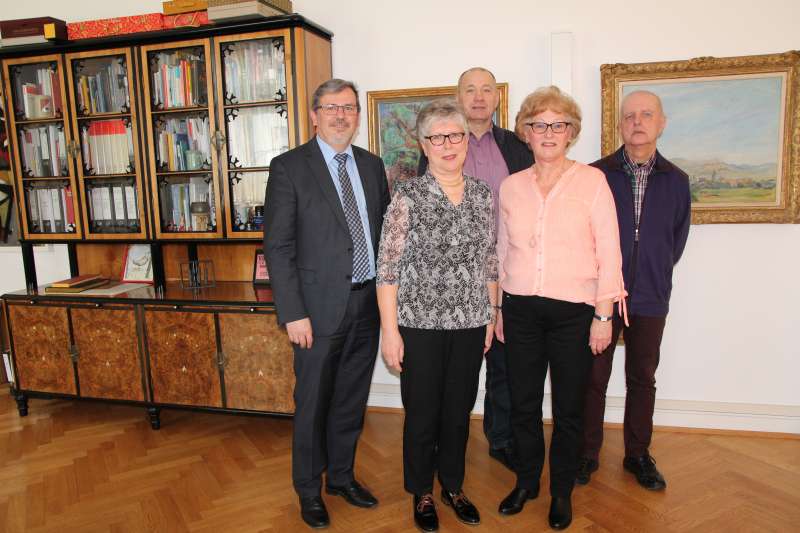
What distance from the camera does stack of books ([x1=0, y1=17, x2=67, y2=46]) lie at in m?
3.26

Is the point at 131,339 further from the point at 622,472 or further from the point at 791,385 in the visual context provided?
the point at 791,385

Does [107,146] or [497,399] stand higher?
[107,146]

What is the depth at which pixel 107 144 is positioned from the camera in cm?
341

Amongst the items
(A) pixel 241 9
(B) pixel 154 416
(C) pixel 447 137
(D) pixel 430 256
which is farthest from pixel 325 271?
(B) pixel 154 416

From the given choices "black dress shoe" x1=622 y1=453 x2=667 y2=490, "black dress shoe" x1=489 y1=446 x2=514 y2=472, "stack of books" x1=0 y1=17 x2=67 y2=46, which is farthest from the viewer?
"stack of books" x1=0 y1=17 x2=67 y2=46

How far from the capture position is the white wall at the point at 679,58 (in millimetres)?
2918

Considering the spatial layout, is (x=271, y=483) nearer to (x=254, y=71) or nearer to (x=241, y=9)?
(x=254, y=71)

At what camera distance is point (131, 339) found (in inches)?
129

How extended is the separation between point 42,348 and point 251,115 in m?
1.93

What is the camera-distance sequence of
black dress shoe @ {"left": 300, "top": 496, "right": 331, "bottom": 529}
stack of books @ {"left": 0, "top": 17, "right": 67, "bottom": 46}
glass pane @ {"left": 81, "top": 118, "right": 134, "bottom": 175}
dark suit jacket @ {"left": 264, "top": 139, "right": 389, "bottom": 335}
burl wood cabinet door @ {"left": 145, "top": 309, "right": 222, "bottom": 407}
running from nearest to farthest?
1. dark suit jacket @ {"left": 264, "top": 139, "right": 389, "bottom": 335}
2. black dress shoe @ {"left": 300, "top": 496, "right": 331, "bottom": 529}
3. burl wood cabinet door @ {"left": 145, "top": 309, "right": 222, "bottom": 407}
4. stack of books @ {"left": 0, "top": 17, "right": 67, "bottom": 46}
5. glass pane @ {"left": 81, "top": 118, "right": 134, "bottom": 175}

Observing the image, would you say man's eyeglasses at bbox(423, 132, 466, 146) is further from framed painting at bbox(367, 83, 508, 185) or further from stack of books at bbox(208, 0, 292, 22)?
stack of books at bbox(208, 0, 292, 22)

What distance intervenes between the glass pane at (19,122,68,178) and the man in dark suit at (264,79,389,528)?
2.07 meters

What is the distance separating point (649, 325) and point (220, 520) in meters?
2.03

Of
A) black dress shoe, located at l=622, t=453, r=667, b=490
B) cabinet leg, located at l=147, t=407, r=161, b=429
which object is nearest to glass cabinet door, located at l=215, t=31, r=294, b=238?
cabinet leg, located at l=147, t=407, r=161, b=429
